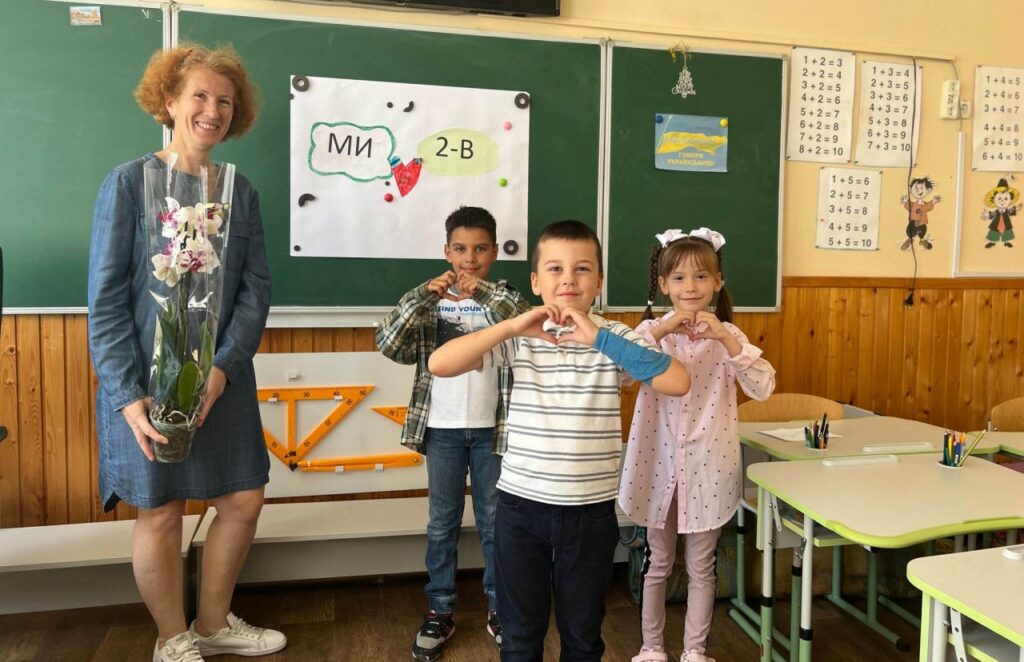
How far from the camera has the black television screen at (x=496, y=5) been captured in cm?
270

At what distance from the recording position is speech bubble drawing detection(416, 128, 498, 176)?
2754mm

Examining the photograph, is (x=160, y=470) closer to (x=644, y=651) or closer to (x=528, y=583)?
(x=528, y=583)

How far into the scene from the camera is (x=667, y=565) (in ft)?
6.72

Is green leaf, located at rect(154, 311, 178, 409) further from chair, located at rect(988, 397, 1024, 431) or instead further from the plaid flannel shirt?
chair, located at rect(988, 397, 1024, 431)

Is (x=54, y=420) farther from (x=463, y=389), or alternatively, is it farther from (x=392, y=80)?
(x=392, y=80)

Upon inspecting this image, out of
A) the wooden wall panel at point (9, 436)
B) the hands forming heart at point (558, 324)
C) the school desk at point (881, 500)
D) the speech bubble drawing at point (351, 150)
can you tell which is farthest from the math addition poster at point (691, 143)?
the wooden wall panel at point (9, 436)

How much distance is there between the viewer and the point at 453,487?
6.99ft

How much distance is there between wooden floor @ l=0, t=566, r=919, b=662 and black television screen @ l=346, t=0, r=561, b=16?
2.20 m

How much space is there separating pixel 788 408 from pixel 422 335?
1489mm

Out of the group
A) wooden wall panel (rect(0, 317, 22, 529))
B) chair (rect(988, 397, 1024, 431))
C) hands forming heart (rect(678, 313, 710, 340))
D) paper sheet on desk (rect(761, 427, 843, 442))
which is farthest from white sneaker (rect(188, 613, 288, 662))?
chair (rect(988, 397, 1024, 431))

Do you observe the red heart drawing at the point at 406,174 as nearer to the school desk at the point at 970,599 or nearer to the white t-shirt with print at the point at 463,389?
the white t-shirt with print at the point at 463,389

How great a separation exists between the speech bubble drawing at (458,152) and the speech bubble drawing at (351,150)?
138 mm

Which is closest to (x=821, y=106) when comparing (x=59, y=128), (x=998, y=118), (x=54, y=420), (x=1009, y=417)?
(x=998, y=118)

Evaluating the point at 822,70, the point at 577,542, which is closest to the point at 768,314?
the point at 822,70
